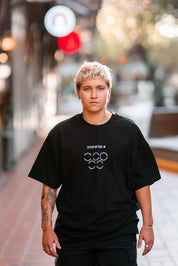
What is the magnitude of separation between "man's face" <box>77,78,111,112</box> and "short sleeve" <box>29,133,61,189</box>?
11.6 inches

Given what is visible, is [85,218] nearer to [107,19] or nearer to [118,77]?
[107,19]

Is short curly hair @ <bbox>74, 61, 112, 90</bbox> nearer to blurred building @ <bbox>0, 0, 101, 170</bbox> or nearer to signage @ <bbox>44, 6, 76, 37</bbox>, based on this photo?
blurred building @ <bbox>0, 0, 101, 170</bbox>

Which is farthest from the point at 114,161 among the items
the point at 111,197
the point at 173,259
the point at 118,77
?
the point at 118,77

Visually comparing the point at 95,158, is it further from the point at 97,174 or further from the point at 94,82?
the point at 94,82

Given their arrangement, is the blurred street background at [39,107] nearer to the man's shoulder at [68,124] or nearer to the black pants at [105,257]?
the man's shoulder at [68,124]

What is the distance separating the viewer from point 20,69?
11.0 meters

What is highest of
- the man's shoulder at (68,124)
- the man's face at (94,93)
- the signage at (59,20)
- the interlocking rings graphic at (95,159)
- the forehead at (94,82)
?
the signage at (59,20)

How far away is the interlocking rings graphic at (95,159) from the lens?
7.50 feet

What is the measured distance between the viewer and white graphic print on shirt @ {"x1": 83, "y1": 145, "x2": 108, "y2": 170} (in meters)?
2.29

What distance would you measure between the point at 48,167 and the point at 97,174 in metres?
0.31

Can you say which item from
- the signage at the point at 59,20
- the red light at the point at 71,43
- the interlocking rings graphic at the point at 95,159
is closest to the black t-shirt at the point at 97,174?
the interlocking rings graphic at the point at 95,159

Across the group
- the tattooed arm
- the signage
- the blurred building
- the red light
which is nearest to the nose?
the tattooed arm

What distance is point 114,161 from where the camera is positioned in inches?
91.1

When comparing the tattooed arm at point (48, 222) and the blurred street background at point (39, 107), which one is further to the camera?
the blurred street background at point (39, 107)
